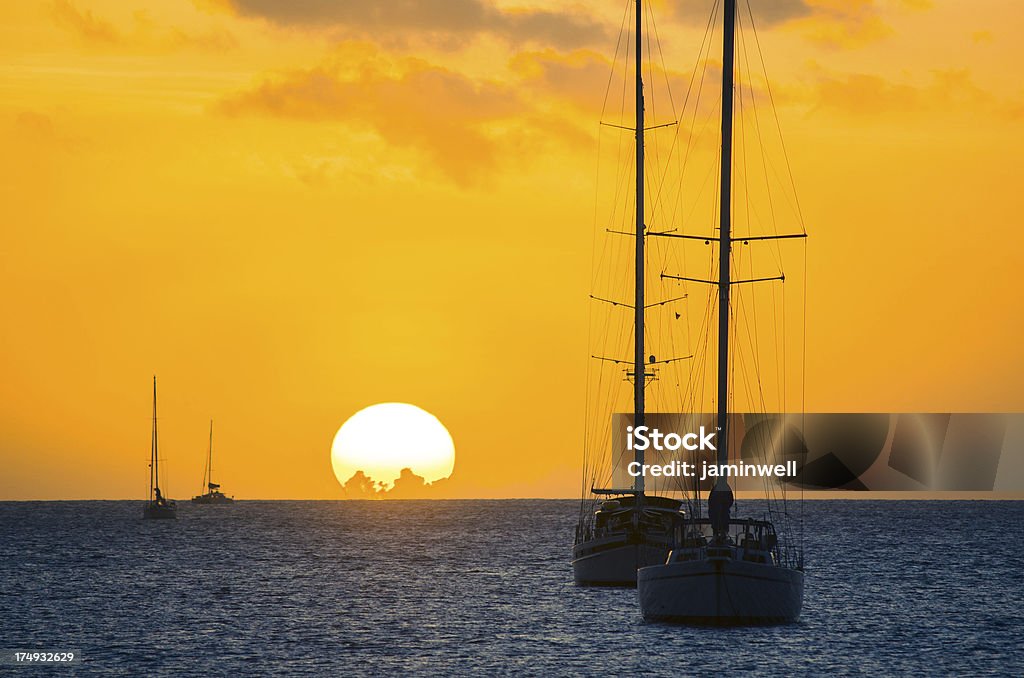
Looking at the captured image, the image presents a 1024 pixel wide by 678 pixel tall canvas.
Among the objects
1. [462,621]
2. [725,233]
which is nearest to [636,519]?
[462,621]

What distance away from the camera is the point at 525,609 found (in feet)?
266

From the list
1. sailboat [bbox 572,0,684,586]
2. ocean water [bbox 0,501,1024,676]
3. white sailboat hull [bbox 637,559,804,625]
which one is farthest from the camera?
sailboat [bbox 572,0,684,586]

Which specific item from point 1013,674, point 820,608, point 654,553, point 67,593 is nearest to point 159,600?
point 67,593

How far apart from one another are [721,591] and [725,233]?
13224 millimetres

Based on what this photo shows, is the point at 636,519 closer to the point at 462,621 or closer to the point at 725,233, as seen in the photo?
the point at 462,621

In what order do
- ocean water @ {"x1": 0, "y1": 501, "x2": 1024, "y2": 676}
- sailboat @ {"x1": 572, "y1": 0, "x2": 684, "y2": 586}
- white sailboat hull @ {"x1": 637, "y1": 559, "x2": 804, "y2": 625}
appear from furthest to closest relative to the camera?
sailboat @ {"x1": 572, "y1": 0, "x2": 684, "y2": 586}, ocean water @ {"x1": 0, "y1": 501, "x2": 1024, "y2": 676}, white sailboat hull @ {"x1": 637, "y1": 559, "x2": 804, "y2": 625}

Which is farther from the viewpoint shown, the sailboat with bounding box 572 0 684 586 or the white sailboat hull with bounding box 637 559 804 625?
the sailboat with bounding box 572 0 684 586

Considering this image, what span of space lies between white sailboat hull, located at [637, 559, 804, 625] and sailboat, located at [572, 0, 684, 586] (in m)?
13.8

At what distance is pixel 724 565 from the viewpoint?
56.1 metres

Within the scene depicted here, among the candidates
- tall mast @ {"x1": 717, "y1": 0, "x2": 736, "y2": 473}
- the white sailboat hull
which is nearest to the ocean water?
the white sailboat hull

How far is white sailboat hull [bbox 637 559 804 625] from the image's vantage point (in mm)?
56500

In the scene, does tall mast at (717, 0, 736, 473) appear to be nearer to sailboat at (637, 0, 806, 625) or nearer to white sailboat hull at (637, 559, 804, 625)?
sailboat at (637, 0, 806, 625)

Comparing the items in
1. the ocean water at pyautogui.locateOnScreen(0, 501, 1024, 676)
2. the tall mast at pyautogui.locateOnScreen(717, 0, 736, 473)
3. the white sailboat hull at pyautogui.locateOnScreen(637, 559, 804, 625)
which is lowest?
the ocean water at pyautogui.locateOnScreen(0, 501, 1024, 676)

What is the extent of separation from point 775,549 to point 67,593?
2100 inches
